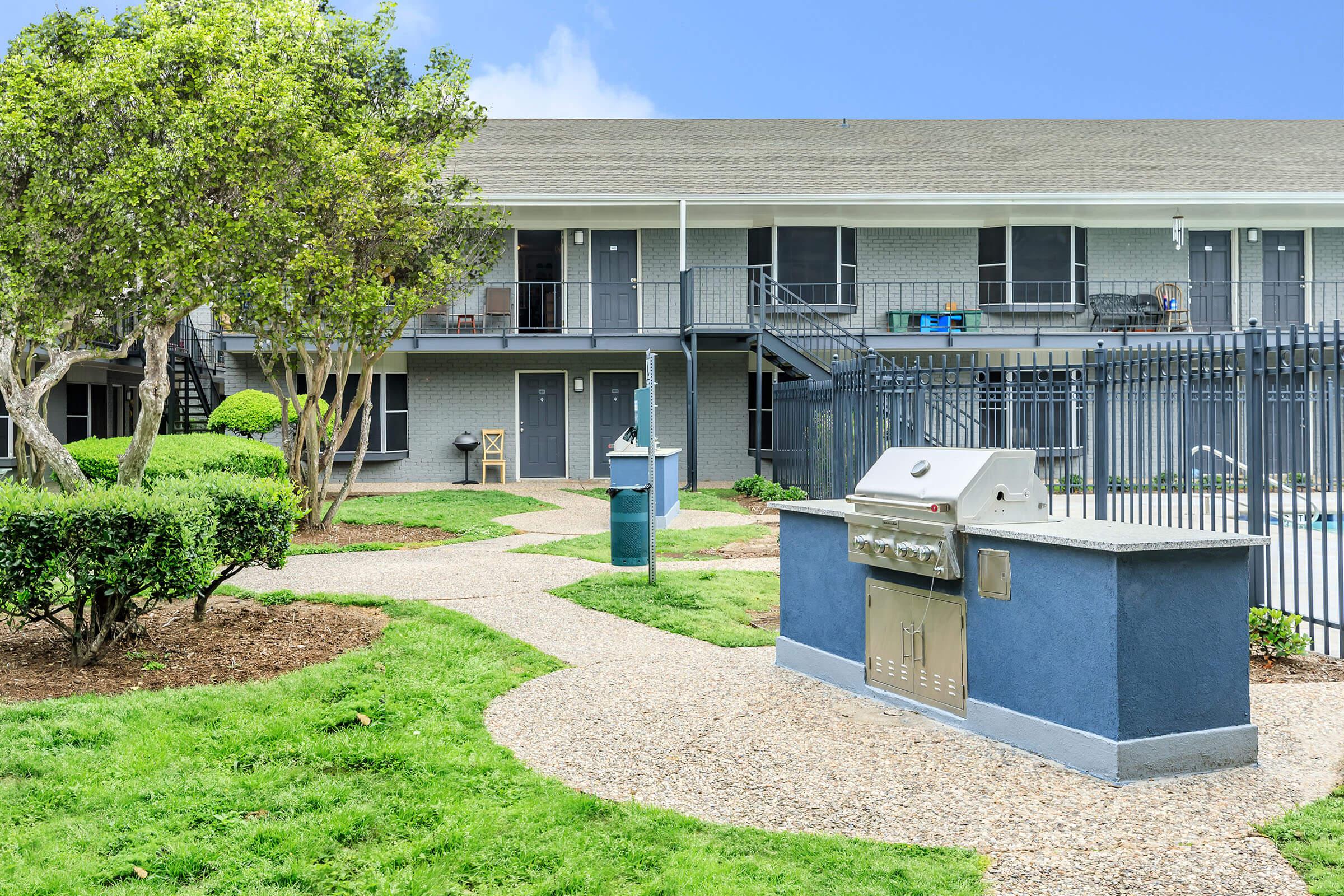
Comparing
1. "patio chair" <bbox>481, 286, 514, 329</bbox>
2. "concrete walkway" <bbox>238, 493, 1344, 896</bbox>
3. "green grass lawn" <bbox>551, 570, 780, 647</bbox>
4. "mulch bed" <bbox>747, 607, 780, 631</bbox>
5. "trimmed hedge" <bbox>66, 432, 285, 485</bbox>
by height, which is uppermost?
"patio chair" <bbox>481, 286, 514, 329</bbox>

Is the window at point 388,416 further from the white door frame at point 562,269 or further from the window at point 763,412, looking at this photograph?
the window at point 763,412

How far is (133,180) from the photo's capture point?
810 centimetres

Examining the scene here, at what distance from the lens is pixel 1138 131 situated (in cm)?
2478

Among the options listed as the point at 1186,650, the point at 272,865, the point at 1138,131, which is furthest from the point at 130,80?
the point at 1138,131

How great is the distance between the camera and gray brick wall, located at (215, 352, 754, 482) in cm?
2109

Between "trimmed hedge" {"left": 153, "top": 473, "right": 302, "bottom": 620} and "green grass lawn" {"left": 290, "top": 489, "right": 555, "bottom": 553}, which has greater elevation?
"trimmed hedge" {"left": 153, "top": 473, "right": 302, "bottom": 620}

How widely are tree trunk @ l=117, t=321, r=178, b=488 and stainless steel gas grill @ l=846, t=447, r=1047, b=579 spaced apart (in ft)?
21.2

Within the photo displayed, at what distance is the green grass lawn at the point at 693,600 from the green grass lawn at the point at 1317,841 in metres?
3.69

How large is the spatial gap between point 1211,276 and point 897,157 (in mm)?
Result: 6824

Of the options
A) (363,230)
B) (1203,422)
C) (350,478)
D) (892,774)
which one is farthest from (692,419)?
(892,774)

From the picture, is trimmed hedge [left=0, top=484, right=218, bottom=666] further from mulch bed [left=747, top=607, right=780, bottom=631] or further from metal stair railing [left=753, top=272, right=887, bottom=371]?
metal stair railing [left=753, top=272, right=887, bottom=371]

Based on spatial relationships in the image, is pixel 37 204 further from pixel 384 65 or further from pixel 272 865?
pixel 272 865

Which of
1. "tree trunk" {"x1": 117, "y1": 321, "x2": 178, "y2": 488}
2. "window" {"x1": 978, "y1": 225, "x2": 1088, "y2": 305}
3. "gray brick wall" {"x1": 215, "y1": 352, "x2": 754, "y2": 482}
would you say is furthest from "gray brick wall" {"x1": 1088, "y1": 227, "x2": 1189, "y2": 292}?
"tree trunk" {"x1": 117, "y1": 321, "x2": 178, "y2": 488}

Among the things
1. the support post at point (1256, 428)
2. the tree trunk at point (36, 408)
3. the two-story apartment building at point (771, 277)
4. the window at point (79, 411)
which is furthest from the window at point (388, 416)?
the support post at point (1256, 428)
